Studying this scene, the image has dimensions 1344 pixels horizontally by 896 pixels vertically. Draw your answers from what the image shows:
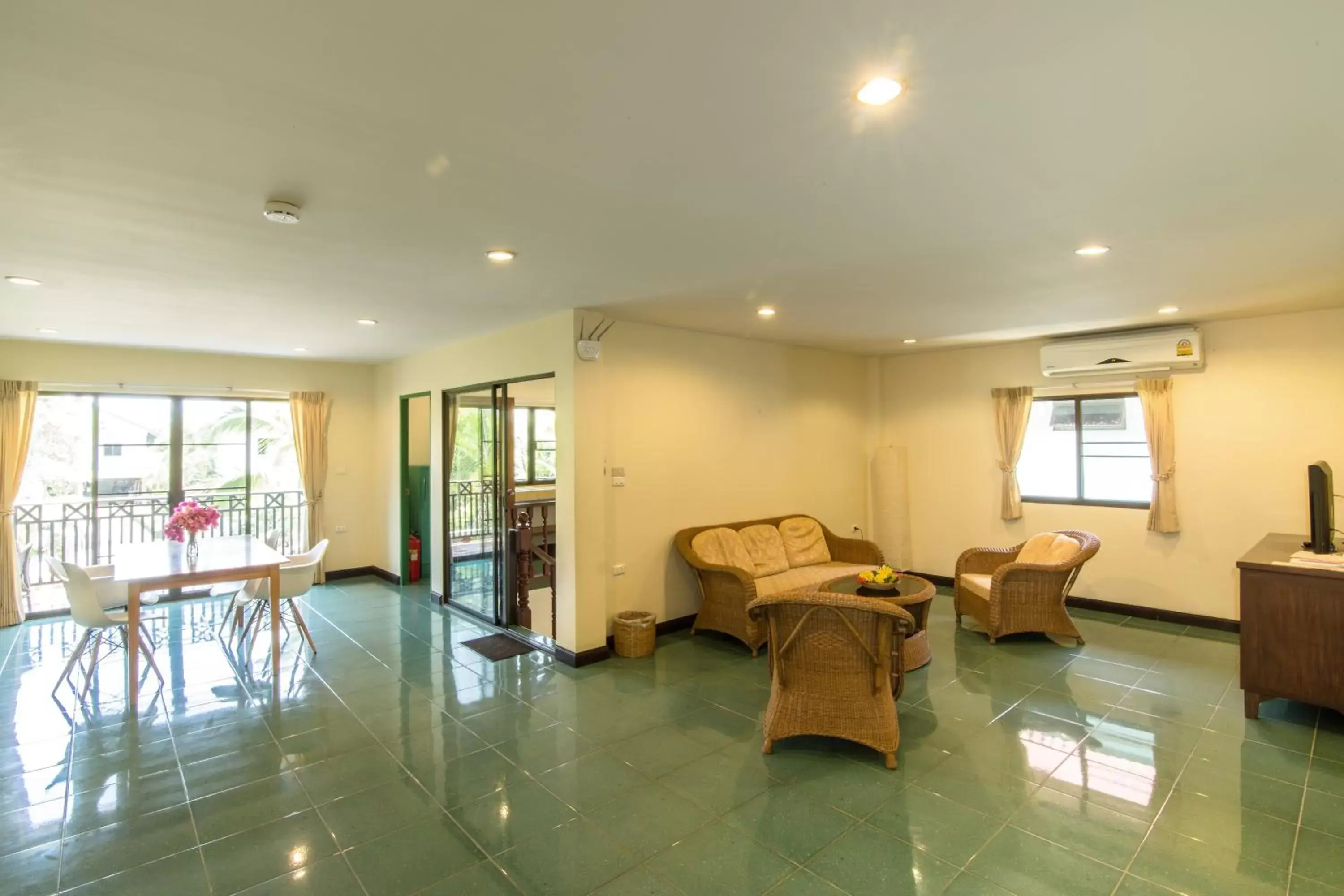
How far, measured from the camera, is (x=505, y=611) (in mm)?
5512

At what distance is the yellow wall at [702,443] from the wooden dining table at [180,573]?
2.31 metres

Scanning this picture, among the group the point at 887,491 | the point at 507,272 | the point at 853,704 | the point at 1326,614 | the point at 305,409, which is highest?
the point at 507,272

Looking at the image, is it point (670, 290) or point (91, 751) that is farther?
point (670, 290)

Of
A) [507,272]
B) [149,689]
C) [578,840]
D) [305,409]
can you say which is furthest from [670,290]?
[305,409]

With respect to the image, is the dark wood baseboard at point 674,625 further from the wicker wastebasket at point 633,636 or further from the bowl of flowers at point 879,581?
the bowl of flowers at point 879,581

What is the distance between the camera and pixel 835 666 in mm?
3209

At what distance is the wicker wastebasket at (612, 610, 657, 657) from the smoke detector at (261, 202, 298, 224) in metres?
3.33

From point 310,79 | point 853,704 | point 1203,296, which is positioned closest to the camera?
point 310,79

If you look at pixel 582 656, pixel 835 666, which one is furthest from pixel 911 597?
pixel 582 656

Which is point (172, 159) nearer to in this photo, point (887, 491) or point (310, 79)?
point (310, 79)

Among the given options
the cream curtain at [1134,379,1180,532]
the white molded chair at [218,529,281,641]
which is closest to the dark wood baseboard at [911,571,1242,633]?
the cream curtain at [1134,379,1180,532]

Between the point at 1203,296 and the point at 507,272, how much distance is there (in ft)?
15.3

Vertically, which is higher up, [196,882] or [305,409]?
[305,409]

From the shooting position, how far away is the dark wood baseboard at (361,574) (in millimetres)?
7371
